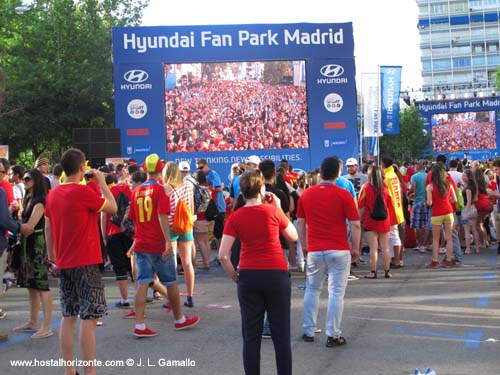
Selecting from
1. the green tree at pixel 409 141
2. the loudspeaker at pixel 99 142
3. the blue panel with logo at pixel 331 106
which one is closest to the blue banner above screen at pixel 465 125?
the green tree at pixel 409 141

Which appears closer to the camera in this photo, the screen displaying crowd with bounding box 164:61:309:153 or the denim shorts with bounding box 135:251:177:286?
the denim shorts with bounding box 135:251:177:286

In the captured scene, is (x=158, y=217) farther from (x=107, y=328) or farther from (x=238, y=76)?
(x=238, y=76)

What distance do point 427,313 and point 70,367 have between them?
14.1 feet

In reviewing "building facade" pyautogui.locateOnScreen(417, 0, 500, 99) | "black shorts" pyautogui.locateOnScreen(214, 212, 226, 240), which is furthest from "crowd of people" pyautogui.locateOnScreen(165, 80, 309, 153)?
"building facade" pyautogui.locateOnScreen(417, 0, 500, 99)

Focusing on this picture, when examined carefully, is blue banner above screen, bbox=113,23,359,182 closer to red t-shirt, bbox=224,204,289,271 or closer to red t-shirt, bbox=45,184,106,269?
red t-shirt, bbox=45,184,106,269

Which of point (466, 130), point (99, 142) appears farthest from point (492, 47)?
point (99, 142)

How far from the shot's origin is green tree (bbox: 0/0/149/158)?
35281 millimetres

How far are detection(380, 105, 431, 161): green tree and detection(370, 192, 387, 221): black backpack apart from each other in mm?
57595

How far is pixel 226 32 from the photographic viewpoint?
2244 cm

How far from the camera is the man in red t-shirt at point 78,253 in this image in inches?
224

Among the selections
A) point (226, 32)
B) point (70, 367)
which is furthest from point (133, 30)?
point (70, 367)

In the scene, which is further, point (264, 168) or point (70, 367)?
point (264, 168)

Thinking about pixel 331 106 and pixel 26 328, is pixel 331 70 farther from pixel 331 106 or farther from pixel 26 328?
pixel 26 328

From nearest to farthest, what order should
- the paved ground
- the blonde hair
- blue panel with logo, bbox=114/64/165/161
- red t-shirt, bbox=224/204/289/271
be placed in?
red t-shirt, bbox=224/204/289/271 < the paved ground < the blonde hair < blue panel with logo, bbox=114/64/165/161
